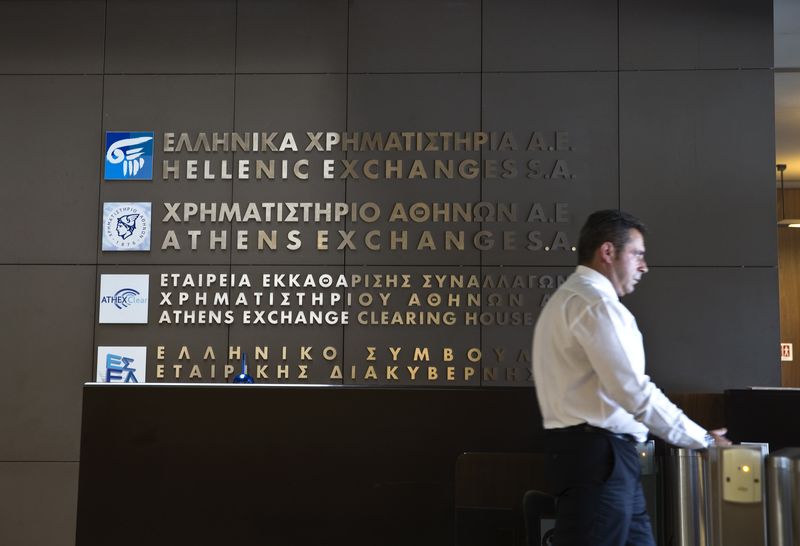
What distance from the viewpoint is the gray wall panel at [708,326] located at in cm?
527

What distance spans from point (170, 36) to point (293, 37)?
0.77 metres

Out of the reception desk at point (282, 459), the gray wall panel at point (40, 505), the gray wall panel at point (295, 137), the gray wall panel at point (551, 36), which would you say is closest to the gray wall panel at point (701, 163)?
the gray wall panel at point (551, 36)

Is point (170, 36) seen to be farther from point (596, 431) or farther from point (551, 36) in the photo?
point (596, 431)

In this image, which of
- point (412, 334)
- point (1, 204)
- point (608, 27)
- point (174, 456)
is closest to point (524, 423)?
point (174, 456)

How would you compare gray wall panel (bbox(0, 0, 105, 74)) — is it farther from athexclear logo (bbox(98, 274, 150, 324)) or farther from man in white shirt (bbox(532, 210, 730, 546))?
man in white shirt (bbox(532, 210, 730, 546))

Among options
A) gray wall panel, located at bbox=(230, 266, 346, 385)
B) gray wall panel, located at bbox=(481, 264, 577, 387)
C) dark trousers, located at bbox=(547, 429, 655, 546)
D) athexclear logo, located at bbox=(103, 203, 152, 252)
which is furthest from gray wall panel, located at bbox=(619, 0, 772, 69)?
dark trousers, located at bbox=(547, 429, 655, 546)

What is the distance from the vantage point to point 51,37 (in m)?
5.73

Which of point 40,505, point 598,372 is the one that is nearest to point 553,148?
point 598,372

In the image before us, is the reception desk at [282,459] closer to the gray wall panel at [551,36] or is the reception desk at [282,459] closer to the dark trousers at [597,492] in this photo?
the dark trousers at [597,492]

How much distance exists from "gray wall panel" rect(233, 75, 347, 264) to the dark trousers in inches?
118

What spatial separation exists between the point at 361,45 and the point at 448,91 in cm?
61

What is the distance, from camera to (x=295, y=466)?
3.50 m

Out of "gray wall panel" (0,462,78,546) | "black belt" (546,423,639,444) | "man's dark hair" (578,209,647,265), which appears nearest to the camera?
"black belt" (546,423,639,444)

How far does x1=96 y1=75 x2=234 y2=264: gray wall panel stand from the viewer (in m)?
5.55
